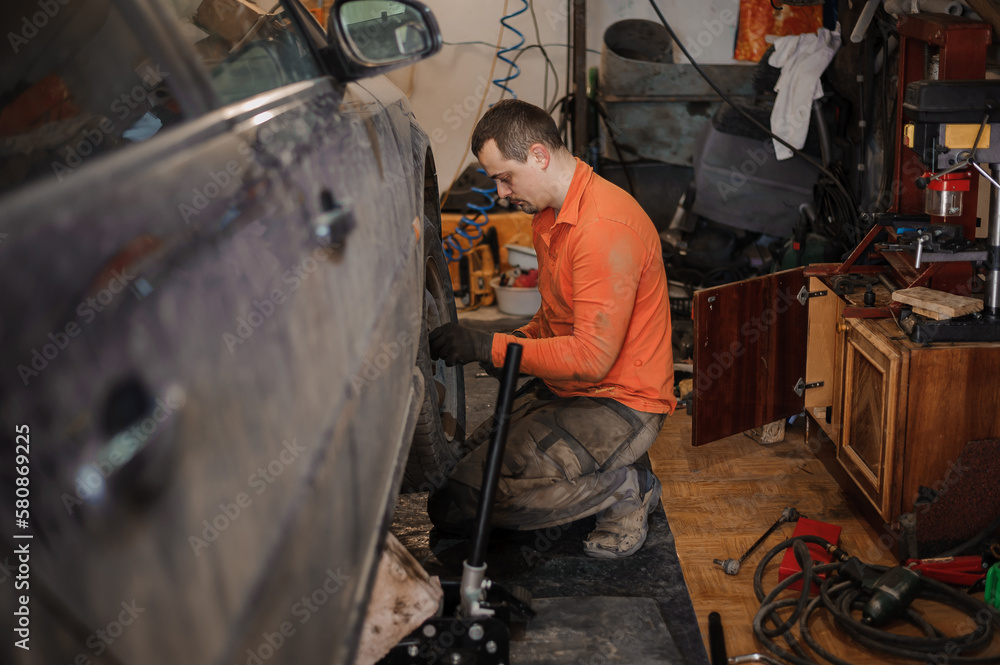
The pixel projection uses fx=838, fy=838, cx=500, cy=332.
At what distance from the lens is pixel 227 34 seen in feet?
5.44

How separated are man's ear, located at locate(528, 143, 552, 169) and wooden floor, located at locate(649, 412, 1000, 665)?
4.16 ft

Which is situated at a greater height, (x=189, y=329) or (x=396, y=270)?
(x=189, y=329)

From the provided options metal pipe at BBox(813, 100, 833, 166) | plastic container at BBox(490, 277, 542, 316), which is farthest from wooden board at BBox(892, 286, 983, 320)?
plastic container at BBox(490, 277, 542, 316)

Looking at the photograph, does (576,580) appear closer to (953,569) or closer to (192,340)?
(953,569)

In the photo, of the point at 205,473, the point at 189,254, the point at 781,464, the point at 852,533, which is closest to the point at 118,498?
the point at 205,473

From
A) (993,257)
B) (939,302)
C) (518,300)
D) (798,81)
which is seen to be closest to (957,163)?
(993,257)

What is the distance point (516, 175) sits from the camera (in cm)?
240

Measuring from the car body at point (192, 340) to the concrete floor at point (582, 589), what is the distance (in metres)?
0.79

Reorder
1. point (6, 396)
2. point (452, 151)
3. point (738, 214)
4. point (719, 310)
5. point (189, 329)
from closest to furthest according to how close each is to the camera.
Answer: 1. point (6, 396)
2. point (189, 329)
3. point (719, 310)
4. point (738, 214)
5. point (452, 151)

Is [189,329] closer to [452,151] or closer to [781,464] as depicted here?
[781,464]

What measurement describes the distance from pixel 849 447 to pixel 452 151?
4247mm

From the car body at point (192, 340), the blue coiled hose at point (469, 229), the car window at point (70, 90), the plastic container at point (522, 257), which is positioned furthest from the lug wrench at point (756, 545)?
the blue coiled hose at point (469, 229)

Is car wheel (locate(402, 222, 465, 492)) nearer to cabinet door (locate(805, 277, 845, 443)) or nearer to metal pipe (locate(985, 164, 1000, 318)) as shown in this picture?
cabinet door (locate(805, 277, 845, 443))

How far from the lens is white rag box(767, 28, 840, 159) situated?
4.72 m
